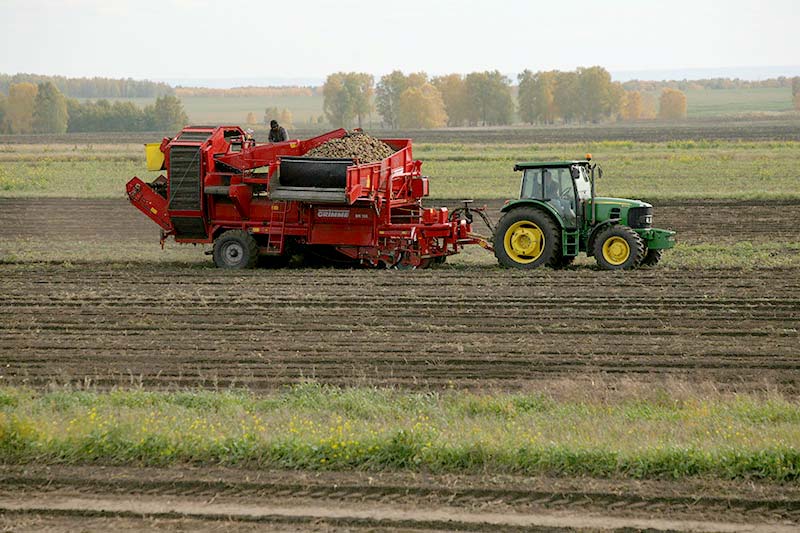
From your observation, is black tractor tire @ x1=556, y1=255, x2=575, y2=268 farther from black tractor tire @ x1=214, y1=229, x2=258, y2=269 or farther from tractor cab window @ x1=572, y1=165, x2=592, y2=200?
black tractor tire @ x1=214, y1=229, x2=258, y2=269

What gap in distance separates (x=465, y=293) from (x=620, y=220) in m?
3.49

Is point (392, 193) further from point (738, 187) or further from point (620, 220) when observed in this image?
point (738, 187)

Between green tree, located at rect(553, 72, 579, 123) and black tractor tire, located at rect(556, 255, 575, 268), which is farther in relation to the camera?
green tree, located at rect(553, 72, 579, 123)

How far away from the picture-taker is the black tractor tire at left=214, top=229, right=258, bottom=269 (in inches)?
774

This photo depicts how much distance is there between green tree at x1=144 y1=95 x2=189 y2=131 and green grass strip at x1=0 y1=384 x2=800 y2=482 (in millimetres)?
99338

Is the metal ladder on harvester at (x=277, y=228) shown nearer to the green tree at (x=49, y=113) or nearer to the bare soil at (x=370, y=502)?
the bare soil at (x=370, y=502)

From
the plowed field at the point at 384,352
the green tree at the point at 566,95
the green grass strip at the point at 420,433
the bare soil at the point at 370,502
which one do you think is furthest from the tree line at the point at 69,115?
the bare soil at the point at 370,502

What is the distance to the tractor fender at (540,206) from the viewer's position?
18.8 m

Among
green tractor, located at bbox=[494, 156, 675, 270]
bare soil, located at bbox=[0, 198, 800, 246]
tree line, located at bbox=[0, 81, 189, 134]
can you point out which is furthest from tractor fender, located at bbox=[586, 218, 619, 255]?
tree line, located at bbox=[0, 81, 189, 134]

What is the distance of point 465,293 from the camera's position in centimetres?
1692

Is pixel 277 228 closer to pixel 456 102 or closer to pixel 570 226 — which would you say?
pixel 570 226

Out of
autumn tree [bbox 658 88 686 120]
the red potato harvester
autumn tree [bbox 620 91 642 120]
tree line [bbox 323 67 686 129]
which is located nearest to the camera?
the red potato harvester

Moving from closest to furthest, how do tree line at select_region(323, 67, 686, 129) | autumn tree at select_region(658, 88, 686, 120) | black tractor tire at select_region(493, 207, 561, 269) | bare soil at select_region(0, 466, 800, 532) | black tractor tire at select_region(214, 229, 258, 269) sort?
bare soil at select_region(0, 466, 800, 532), black tractor tire at select_region(493, 207, 561, 269), black tractor tire at select_region(214, 229, 258, 269), tree line at select_region(323, 67, 686, 129), autumn tree at select_region(658, 88, 686, 120)

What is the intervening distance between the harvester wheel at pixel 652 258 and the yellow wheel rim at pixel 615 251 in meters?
0.78
